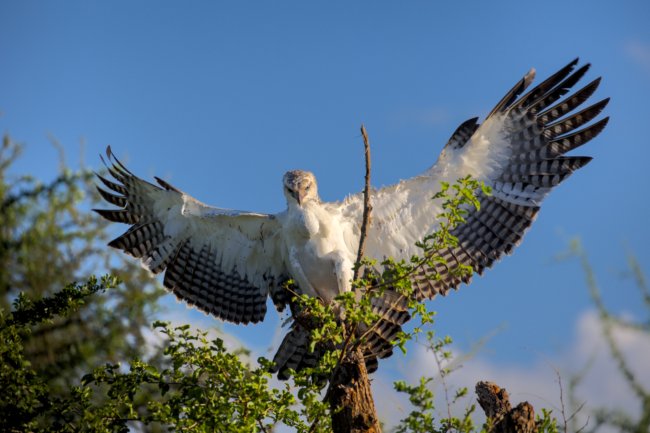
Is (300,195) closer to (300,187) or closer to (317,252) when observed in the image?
(300,187)

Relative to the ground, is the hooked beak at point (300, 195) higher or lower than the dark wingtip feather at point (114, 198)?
lower

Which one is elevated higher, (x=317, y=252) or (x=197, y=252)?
(x=197, y=252)

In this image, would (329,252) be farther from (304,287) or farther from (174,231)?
(174,231)

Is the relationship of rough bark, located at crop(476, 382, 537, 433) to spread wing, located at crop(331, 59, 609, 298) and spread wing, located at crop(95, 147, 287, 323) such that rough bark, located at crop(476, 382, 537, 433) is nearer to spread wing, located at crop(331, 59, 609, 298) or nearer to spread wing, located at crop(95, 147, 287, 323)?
spread wing, located at crop(331, 59, 609, 298)

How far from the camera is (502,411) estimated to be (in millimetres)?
6613

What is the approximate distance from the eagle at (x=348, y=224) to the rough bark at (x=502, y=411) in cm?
164

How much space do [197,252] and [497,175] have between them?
11.2 feet

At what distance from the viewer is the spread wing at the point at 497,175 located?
345 inches

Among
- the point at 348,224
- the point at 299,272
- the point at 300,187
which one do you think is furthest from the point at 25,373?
the point at 348,224

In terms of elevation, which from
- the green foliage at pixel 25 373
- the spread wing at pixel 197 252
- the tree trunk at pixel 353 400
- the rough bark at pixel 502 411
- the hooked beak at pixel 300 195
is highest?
the spread wing at pixel 197 252

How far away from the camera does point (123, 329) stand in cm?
1380

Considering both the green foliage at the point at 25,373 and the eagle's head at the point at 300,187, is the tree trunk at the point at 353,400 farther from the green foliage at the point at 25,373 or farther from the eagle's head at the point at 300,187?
the green foliage at the point at 25,373

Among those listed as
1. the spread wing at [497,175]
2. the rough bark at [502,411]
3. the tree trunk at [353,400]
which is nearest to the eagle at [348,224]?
the spread wing at [497,175]

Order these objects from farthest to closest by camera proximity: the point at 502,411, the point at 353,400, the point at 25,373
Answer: the point at 353,400 → the point at 25,373 → the point at 502,411
